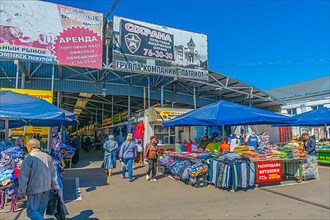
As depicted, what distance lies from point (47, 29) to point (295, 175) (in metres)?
12.8

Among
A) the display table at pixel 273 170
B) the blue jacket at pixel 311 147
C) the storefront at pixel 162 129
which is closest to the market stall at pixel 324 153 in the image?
the blue jacket at pixel 311 147

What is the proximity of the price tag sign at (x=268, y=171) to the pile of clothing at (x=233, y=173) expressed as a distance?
29 cm

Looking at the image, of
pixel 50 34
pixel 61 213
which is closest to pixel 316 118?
pixel 61 213

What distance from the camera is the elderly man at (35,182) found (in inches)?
151

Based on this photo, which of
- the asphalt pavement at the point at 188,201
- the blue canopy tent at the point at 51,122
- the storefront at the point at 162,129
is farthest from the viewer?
the storefront at the point at 162,129

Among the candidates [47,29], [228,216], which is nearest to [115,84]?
[47,29]

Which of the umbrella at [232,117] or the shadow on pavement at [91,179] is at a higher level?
the umbrella at [232,117]

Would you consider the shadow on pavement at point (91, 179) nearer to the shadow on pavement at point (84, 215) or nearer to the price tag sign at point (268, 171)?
the shadow on pavement at point (84, 215)

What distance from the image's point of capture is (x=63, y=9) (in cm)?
1312

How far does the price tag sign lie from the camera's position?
7.59 metres

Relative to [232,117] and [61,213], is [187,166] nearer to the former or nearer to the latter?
[232,117]

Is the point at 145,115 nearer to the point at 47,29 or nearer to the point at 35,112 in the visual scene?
the point at 47,29

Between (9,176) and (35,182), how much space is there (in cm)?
224

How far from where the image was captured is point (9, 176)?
18.3 feet
